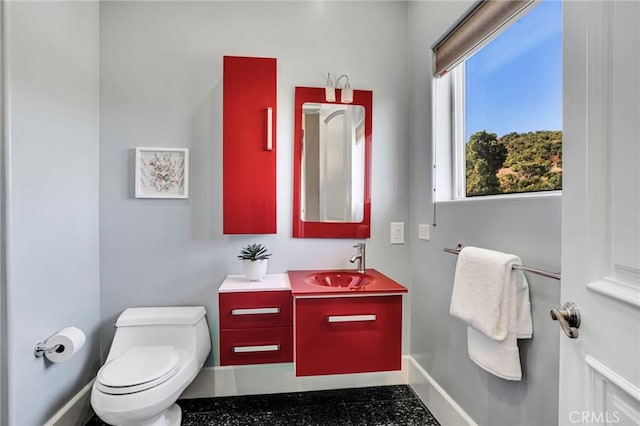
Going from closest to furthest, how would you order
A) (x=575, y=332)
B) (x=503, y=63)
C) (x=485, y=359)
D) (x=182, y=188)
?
(x=575, y=332)
(x=485, y=359)
(x=503, y=63)
(x=182, y=188)

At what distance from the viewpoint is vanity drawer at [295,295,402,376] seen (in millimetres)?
1560

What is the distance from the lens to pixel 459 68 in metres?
1.75

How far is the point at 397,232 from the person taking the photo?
7.10 ft

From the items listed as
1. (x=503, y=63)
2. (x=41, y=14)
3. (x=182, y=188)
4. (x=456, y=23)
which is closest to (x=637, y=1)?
(x=503, y=63)

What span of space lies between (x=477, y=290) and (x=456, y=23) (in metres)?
1.34

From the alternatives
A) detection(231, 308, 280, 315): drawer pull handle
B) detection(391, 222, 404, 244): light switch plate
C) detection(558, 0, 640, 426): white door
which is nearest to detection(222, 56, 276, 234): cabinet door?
detection(231, 308, 280, 315): drawer pull handle

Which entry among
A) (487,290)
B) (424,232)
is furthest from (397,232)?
(487,290)

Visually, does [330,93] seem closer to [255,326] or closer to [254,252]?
[254,252]

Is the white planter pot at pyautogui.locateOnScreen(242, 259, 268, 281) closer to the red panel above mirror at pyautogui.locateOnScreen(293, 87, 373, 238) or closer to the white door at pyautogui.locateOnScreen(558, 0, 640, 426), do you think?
the red panel above mirror at pyautogui.locateOnScreen(293, 87, 373, 238)

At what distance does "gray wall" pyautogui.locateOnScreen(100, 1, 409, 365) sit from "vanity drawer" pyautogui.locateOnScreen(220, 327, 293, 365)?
0.38 metres

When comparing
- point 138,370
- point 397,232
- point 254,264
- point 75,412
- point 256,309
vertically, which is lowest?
point 75,412

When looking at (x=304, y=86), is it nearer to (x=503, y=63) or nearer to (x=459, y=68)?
(x=459, y=68)

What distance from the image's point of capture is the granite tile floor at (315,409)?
178 centimetres

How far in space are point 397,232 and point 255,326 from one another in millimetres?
1106
